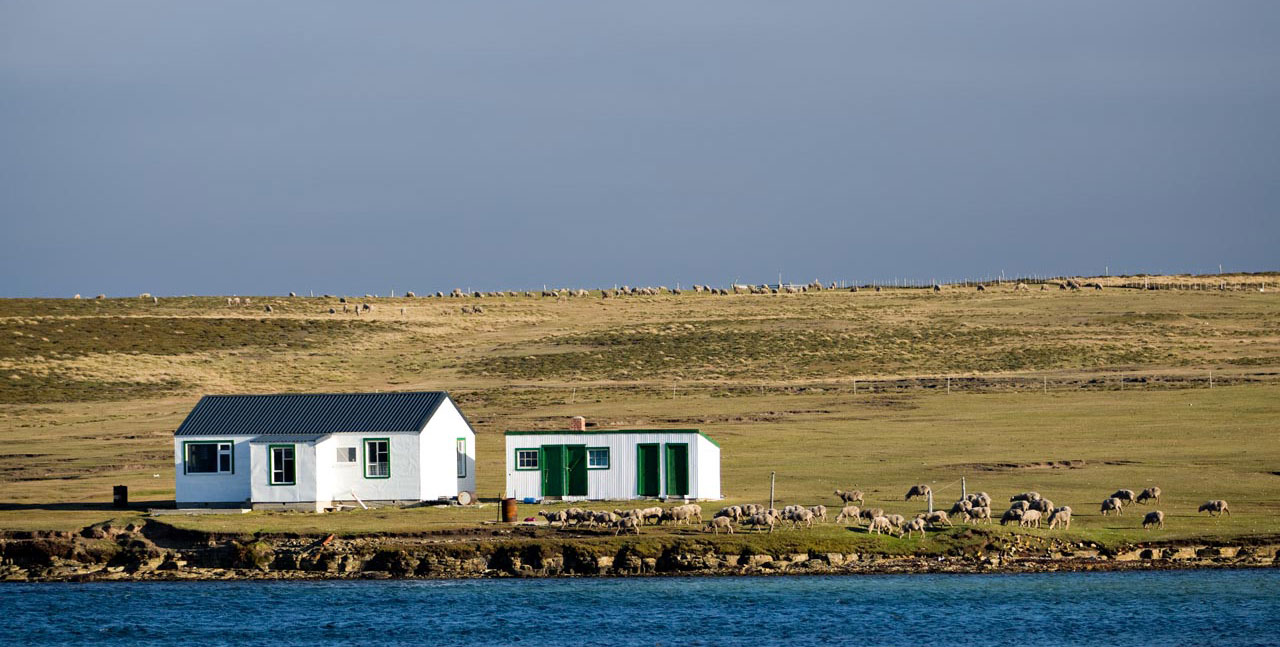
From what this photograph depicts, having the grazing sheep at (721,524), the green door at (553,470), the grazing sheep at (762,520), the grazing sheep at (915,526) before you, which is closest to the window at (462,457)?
the green door at (553,470)

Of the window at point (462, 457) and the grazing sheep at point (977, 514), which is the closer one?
the grazing sheep at point (977, 514)

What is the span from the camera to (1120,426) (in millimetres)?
64750

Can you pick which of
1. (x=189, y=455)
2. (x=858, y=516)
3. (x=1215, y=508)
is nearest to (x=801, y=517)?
(x=858, y=516)

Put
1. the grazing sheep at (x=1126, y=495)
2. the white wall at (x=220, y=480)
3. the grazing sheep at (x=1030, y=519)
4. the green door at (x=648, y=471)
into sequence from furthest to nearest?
the white wall at (x=220, y=480) < the green door at (x=648, y=471) < the grazing sheep at (x=1126, y=495) < the grazing sheep at (x=1030, y=519)

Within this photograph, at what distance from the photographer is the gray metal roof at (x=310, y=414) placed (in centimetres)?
4981

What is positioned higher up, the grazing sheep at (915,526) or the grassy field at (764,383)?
the grassy field at (764,383)

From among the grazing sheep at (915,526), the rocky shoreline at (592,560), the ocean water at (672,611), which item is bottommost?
the ocean water at (672,611)

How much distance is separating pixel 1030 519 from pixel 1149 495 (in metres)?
6.22

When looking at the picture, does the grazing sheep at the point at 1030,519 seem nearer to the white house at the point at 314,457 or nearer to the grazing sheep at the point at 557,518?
the grazing sheep at the point at 557,518

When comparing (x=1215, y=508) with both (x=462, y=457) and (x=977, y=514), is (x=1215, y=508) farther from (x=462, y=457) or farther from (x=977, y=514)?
(x=462, y=457)

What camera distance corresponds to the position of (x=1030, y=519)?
4356 centimetres

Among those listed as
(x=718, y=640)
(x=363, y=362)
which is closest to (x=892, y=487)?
(x=718, y=640)

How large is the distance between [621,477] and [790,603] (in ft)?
39.6

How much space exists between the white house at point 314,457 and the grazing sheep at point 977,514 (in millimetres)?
15645
